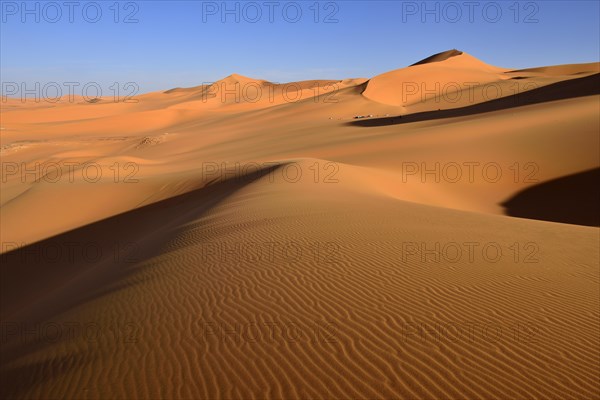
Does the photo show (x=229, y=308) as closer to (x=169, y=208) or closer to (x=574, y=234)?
(x=574, y=234)

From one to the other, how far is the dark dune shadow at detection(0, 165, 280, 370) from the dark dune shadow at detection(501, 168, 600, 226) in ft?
25.2

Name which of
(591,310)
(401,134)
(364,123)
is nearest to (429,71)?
(364,123)

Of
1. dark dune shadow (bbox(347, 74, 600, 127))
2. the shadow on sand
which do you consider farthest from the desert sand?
dark dune shadow (bbox(347, 74, 600, 127))

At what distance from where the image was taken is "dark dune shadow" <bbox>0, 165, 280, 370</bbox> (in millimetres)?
5633

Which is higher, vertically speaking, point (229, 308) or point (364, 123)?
point (364, 123)

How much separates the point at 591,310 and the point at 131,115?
2265 inches

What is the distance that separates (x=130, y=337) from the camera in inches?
151

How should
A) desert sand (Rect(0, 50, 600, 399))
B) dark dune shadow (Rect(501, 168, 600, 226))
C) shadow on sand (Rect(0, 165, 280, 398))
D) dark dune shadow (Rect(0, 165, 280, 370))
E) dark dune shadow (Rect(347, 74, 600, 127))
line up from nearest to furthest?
1. desert sand (Rect(0, 50, 600, 399))
2. shadow on sand (Rect(0, 165, 280, 398))
3. dark dune shadow (Rect(0, 165, 280, 370))
4. dark dune shadow (Rect(501, 168, 600, 226))
5. dark dune shadow (Rect(347, 74, 600, 127))

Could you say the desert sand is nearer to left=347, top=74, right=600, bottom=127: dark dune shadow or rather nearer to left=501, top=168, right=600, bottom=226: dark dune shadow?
left=501, top=168, right=600, bottom=226: dark dune shadow

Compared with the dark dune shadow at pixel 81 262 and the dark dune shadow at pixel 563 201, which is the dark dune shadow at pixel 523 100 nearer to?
the dark dune shadow at pixel 563 201

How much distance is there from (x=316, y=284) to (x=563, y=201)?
445 inches

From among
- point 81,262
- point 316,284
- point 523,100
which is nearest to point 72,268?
point 81,262

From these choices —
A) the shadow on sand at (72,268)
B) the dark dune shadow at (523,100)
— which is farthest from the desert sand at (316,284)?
the dark dune shadow at (523,100)

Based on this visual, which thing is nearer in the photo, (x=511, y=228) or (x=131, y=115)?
(x=511, y=228)
